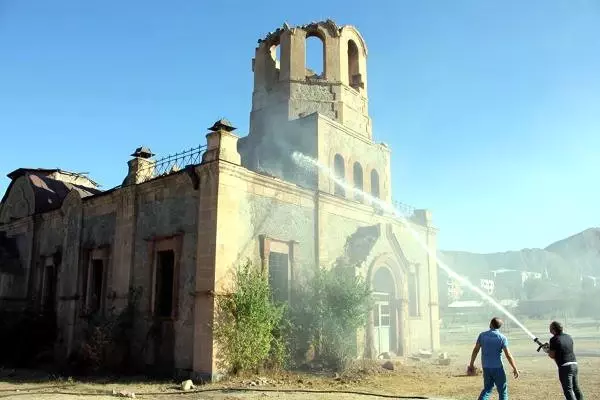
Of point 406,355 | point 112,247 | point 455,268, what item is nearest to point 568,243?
point 455,268

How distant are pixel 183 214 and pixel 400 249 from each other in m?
9.38

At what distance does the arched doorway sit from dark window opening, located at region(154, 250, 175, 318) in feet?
26.1

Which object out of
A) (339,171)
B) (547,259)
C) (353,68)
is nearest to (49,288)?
(339,171)

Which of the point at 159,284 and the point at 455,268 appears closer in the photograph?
the point at 159,284

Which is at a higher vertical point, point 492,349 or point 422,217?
point 422,217

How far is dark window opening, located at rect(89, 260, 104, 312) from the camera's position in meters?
17.8

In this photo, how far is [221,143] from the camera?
14.5 meters

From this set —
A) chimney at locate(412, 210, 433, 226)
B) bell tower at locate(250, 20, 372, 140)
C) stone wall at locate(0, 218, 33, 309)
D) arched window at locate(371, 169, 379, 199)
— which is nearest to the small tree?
bell tower at locate(250, 20, 372, 140)

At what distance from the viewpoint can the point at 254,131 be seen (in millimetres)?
22875

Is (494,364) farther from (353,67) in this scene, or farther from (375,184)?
(353,67)

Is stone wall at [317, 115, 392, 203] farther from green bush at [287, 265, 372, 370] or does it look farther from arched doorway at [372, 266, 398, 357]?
green bush at [287, 265, 372, 370]

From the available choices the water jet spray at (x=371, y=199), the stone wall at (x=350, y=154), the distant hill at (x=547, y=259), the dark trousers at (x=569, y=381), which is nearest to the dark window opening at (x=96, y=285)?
the water jet spray at (x=371, y=199)

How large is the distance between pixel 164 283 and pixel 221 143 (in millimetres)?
4756

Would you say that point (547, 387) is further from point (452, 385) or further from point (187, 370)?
point (187, 370)
